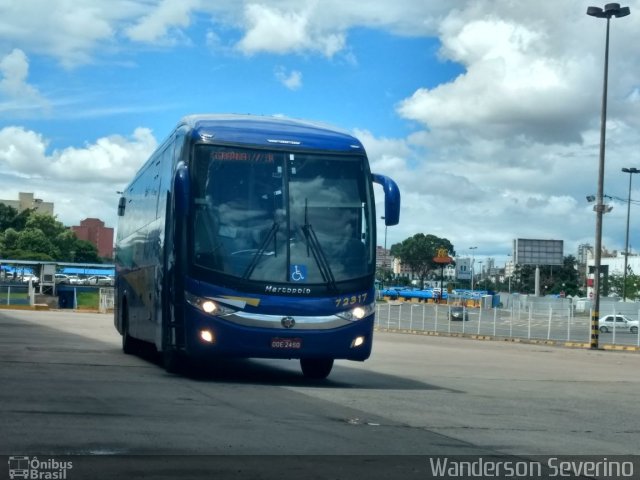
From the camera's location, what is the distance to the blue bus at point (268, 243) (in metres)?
14.0

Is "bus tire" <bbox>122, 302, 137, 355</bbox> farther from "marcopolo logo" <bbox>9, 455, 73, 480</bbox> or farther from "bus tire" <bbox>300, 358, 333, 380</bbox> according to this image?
"marcopolo logo" <bbox>9, 455, 73, 480</bbox>

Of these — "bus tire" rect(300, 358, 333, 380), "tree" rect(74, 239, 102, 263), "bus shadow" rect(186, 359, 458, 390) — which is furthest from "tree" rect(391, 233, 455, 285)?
"bus tire" rect(300, 358, 333, 380)

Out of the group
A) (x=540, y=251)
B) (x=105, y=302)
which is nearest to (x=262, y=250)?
(x=105, y=302)

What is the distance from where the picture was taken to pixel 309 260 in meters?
14.3

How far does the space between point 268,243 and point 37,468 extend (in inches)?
293

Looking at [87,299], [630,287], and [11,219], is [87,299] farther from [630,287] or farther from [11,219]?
[11,219]

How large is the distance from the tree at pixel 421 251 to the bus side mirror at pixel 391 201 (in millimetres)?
109312

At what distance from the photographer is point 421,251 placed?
127 metres

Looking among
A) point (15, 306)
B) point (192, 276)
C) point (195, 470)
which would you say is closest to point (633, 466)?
point (195, 470)

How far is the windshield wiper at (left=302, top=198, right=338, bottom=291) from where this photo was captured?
564 inches

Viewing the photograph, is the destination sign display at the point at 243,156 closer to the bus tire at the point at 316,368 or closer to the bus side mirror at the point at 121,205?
the bus tire at the point at 316,368

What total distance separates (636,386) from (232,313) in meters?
8.89

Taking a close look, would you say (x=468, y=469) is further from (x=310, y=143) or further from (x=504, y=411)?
(x=310, y=143)

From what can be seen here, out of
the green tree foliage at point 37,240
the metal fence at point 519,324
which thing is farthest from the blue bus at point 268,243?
the green tree foliage at point 37,240
